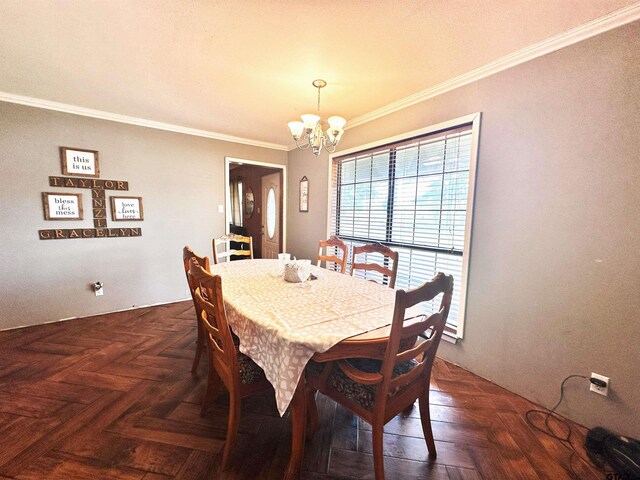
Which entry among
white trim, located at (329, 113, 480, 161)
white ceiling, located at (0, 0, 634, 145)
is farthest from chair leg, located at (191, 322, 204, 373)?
white trim, located at (329, 113, 480, 161)

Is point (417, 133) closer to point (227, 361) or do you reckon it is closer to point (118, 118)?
point (227, 361)

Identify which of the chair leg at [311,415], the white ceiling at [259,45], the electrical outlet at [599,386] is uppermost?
the white ceiling at [259,45]

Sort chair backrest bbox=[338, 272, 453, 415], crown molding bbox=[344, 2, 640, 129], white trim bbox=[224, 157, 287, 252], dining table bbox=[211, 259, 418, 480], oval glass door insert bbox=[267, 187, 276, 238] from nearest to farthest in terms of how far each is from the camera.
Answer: chair backrest bbox=[338, 272, 453, 415] < dining table bbox=[211, 259, 418, 480] < crown molding bbox=[344, 2, 640, 129] < white trim bbox=[224, 157, 287, 252] < oval glass door insert bbox=[267, 187, 276, 238]

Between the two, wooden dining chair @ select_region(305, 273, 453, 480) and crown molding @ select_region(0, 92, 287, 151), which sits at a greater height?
crown molding @ select_region(0, 92, 287, 151)

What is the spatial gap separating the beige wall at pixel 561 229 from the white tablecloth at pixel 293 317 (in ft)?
3.10

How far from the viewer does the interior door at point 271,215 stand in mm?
4375

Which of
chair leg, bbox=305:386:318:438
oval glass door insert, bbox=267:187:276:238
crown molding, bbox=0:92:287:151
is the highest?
crown molding, bbox=0:92:287:151

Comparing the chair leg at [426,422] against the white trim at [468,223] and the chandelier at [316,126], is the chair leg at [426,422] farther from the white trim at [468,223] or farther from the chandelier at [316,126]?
the chandelier at [316,126]

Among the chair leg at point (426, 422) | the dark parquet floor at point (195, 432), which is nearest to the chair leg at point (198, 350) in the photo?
the dark parquet floor at point (195, 432)

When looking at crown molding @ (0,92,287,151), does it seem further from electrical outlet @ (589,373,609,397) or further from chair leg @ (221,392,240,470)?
electrical outlet @ (589,373,609,397)

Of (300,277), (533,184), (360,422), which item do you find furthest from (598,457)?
(300,277)

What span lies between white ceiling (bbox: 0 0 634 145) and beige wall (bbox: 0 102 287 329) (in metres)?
0.45

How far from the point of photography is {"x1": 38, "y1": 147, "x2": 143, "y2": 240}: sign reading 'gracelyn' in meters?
2.64

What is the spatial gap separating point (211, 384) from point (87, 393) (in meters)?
0.95
